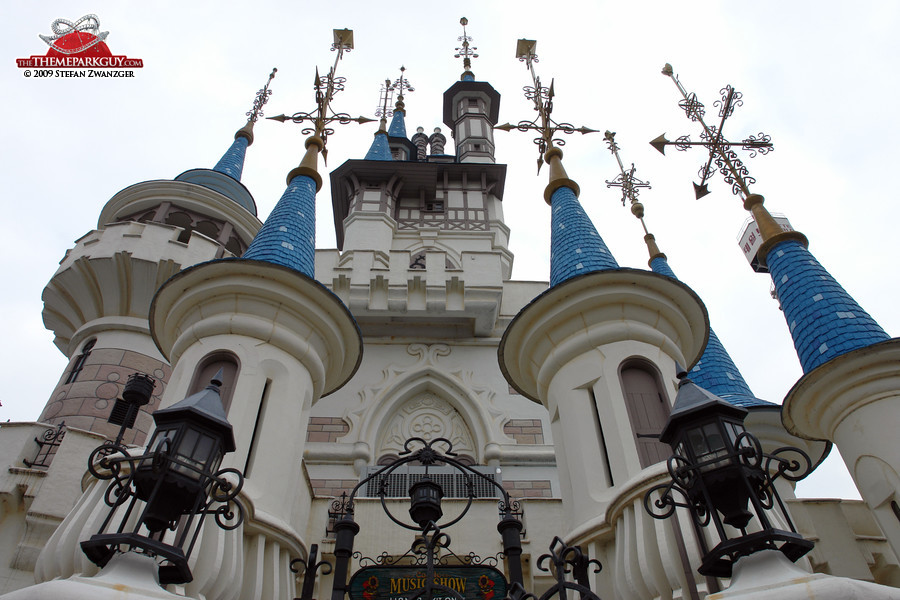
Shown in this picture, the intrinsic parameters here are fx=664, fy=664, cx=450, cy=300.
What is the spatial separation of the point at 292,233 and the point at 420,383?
4389 mm

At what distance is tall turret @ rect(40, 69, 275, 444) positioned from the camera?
12492mm

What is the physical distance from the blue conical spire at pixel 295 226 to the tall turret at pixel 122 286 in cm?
391

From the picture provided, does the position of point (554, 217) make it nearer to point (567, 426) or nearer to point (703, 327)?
point (703, 327)

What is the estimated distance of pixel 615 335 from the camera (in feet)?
26.6

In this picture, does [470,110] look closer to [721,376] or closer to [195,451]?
[721,376]

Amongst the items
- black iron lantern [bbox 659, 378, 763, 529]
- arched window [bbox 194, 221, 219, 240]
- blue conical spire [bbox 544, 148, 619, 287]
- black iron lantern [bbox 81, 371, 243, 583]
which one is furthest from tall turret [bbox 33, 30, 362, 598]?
arched window [bbox 194, 221, 219, 240]

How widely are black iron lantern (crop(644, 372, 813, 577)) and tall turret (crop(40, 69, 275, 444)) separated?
34.3 feet

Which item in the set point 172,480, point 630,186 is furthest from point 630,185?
point 172,480

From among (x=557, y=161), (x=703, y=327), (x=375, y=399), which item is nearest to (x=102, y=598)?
(x=703, y=327)

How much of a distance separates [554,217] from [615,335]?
377cm

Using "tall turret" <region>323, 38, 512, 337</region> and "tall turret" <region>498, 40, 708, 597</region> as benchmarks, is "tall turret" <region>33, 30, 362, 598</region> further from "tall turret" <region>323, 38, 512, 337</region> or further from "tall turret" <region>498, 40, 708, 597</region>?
"tall turret" <region>323, 38, 512, 337</region>

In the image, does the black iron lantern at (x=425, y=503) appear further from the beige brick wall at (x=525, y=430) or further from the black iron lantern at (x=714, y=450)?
the beige brick wall at (x=525, y=430)

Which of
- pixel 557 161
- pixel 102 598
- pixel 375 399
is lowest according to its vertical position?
pixel 102 598

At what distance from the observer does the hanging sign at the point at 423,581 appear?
21.6 ft
